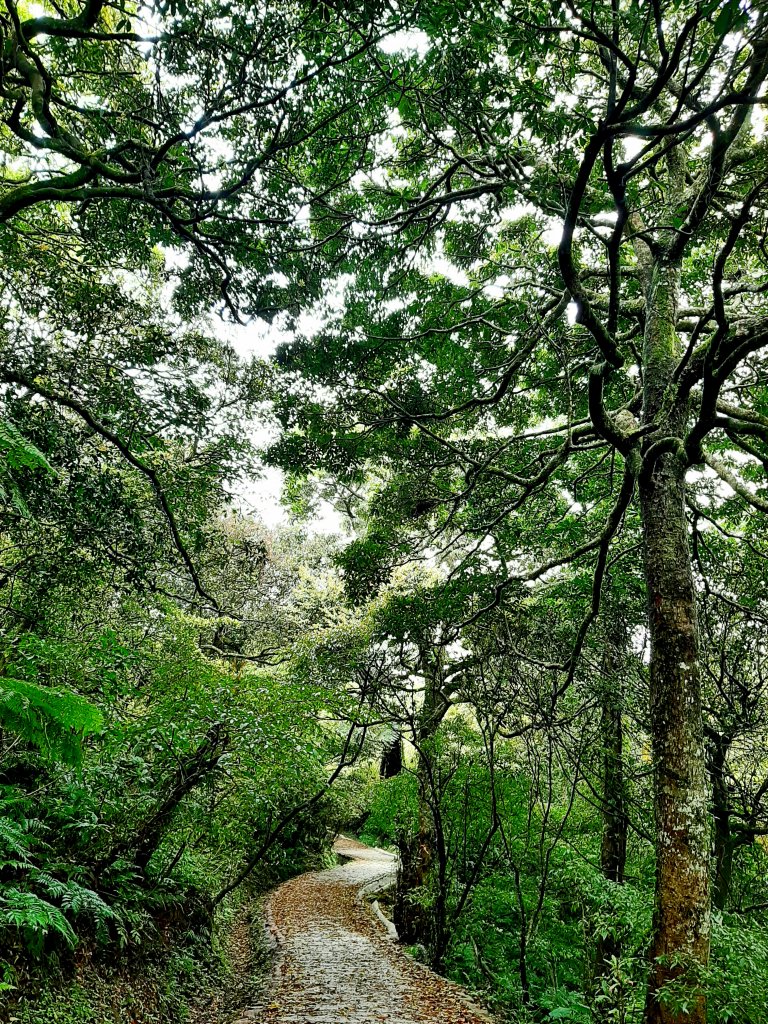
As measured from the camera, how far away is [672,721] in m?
4.44

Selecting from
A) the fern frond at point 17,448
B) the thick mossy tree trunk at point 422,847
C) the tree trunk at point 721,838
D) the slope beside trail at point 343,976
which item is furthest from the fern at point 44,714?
the tree trunk at point 721,838

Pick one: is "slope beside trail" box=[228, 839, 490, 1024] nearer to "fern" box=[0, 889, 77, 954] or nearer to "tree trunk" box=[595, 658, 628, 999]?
"tree trunk" box=[595, 658, 628, 999]

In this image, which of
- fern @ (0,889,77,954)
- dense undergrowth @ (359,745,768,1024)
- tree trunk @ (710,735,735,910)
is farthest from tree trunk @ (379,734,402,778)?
fern @ (0,889,77,954)

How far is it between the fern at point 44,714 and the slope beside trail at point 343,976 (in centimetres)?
467

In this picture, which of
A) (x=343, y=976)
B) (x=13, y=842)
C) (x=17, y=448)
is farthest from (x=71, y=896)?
(x=343, y=976)

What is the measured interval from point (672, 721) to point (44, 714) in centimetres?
427

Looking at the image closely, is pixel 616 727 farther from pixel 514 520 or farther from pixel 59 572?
pixel 59 572

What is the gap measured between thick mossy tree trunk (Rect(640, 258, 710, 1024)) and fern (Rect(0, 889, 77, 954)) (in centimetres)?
377

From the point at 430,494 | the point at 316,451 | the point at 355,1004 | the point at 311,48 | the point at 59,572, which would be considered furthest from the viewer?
the point at 430,494

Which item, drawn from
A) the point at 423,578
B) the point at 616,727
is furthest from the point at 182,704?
the point at 423,578

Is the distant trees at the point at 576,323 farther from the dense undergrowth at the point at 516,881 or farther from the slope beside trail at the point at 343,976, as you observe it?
the slope beside trail at the point at 343,976

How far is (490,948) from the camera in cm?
886

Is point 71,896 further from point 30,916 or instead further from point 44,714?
point 44,714

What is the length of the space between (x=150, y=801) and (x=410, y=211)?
20.6ft
